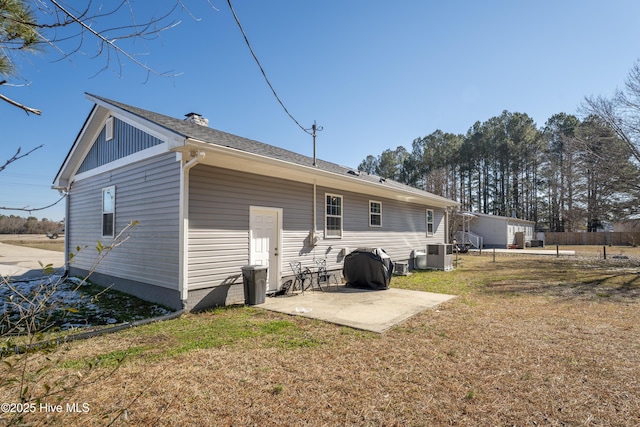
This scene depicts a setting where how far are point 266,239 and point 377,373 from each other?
16.5ft

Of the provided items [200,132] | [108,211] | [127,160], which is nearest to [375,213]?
[200,132]

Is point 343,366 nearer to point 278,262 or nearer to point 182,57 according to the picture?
point 182,57

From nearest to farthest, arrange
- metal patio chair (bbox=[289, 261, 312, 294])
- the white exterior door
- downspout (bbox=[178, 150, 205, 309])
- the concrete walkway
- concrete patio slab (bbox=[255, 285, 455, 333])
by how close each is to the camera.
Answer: concrete patio slab (bbox=[255, 285, 455, 333]) < downspout (bbox=[178, 150, 205, 309]) < the white exterior door < metal patio chair (bbox=[289, 261, 312, 294]) < the concrete walkway

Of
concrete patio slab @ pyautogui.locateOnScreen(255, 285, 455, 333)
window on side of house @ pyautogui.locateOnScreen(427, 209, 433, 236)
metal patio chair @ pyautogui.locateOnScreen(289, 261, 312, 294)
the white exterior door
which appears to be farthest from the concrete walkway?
window on side of house @ pyautogui.locateOnScreen(427, 209, 433, 236)

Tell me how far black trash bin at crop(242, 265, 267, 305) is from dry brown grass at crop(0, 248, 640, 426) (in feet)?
2.07

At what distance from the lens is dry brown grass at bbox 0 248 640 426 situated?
113 inches

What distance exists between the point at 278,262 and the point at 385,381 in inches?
204

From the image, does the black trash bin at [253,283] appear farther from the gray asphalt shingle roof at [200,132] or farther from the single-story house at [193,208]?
the gray asphalt shingle roof at [200,132]

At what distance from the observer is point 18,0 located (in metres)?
2.11

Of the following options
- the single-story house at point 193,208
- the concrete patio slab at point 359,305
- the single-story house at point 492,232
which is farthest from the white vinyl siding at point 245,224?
the single-story house at point 492,232

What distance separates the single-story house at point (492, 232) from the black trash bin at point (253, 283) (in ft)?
82.5

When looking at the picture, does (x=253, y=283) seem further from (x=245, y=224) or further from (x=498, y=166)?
(x=498, y=166)

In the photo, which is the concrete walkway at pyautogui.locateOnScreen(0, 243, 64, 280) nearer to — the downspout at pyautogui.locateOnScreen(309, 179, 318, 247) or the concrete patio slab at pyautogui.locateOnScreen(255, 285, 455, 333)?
the concrete patio slab at pyautogui.locateOnScreen(255, 285, 455, 333)

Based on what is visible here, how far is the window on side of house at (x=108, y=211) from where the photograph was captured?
8.60 metres
